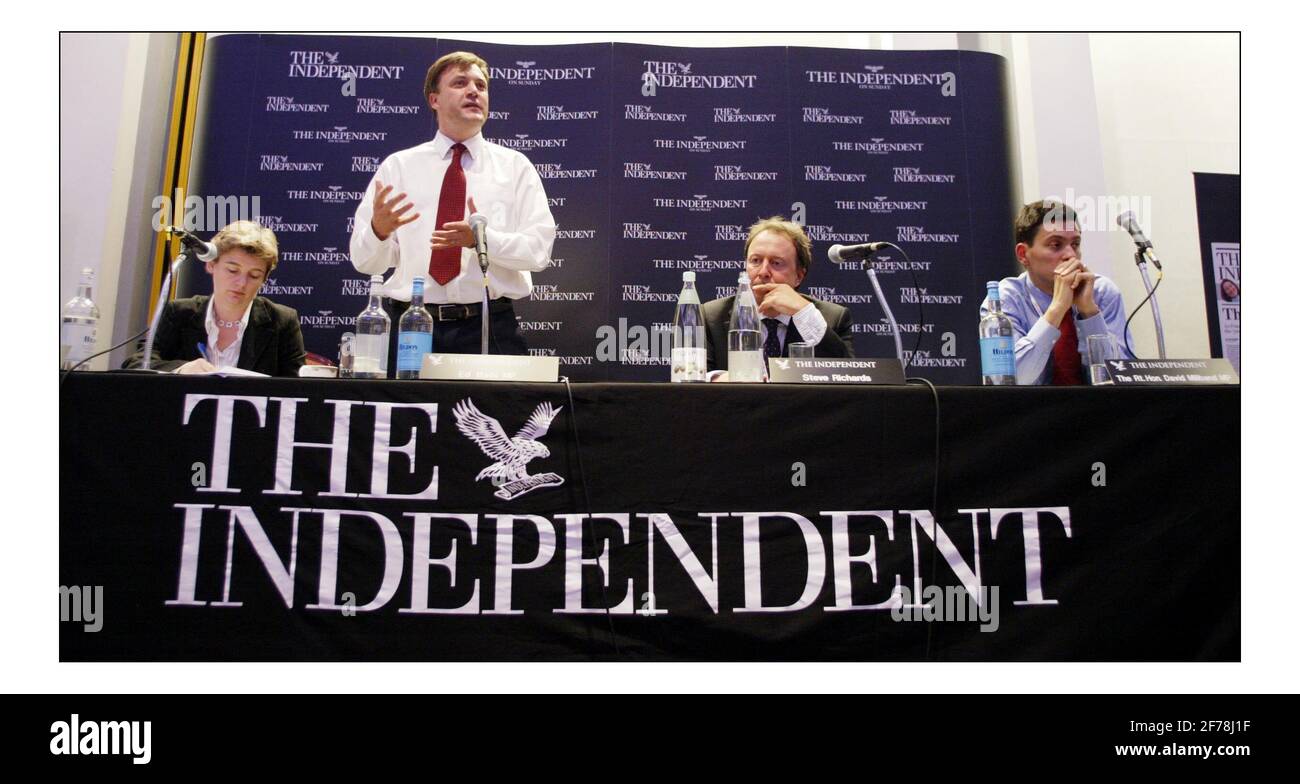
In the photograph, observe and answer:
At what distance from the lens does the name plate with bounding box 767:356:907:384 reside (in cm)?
206

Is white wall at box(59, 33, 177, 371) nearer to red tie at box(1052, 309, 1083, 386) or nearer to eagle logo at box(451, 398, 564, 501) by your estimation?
eagle logo at box(451, 398, 564, 501)

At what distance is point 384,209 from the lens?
3145 mm

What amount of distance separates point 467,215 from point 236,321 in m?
0.92

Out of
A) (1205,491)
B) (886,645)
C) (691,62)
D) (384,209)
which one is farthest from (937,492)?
(691,62)

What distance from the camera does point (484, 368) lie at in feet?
6.69

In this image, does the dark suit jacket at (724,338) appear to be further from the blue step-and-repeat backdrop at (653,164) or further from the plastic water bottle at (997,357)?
the blue step-and-repeat backdrop at (653,164)

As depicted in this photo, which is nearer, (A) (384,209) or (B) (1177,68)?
(A) (384,209)

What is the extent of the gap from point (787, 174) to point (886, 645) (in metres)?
2.54

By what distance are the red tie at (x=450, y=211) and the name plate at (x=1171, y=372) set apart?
2115mm

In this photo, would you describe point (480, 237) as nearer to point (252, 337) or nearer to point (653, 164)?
point (252, 337)

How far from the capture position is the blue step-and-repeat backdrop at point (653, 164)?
3883 millimetres

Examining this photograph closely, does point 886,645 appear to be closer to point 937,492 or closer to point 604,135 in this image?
point 937,492

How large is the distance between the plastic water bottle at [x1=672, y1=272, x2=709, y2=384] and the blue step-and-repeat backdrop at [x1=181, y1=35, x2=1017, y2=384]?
1457mm

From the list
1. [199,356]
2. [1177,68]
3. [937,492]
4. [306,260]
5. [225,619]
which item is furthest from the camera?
[1177,68]
